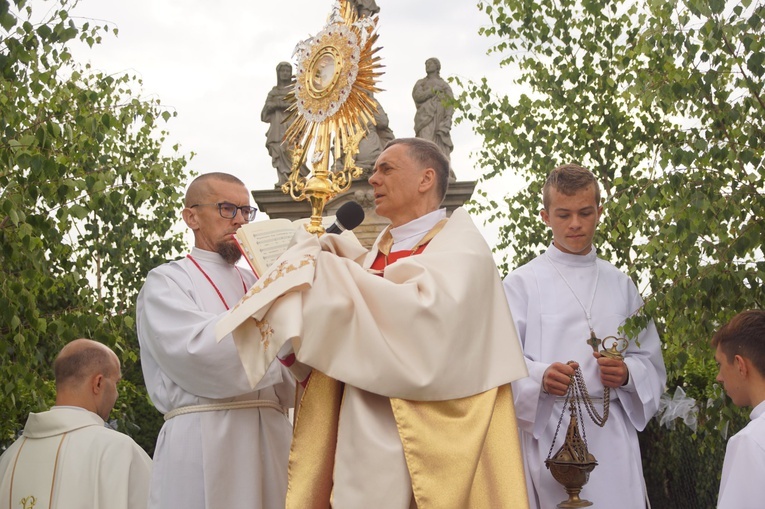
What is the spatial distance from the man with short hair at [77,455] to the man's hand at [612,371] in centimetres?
218

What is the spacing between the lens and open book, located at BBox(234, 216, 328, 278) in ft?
14.0

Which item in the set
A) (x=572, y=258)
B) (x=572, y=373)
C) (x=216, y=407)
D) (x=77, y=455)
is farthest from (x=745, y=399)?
(x=77, y=455)

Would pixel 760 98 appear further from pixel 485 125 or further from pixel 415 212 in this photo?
pixel 485 125

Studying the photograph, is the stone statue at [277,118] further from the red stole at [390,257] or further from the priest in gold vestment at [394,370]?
the priest in gold vestment at [394,370]

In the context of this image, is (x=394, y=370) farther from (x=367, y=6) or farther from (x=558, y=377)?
(x=367, y=6)

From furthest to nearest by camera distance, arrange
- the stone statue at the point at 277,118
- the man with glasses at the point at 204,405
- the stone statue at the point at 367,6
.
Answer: the stone statue at the point at 367,6, the stone statue at the point at 277,118, the man with glasses at the point at 204,405

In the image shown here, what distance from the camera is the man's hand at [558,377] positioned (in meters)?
4.53

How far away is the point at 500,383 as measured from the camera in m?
3.67

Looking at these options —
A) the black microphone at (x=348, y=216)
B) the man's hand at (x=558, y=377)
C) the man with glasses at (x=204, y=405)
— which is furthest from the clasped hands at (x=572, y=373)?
the black microphone at (x=348, y=216)

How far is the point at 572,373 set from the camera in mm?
4539

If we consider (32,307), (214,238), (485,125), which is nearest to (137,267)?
(485,125)

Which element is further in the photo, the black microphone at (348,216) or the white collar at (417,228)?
the white collar at (417,228)

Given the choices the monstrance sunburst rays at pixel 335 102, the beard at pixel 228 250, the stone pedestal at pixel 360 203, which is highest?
the stone pedestal at pixel 360 203

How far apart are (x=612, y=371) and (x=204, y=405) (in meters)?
1.84
